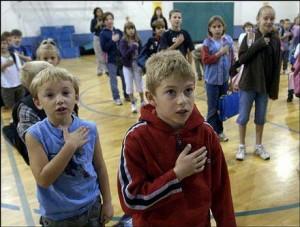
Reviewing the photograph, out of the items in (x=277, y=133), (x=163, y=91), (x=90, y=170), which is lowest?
(x=277, y=133)

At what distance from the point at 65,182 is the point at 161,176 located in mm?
499

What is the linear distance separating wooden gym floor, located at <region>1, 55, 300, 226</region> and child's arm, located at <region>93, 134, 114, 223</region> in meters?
0.42

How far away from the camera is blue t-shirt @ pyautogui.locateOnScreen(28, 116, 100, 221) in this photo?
154 cm

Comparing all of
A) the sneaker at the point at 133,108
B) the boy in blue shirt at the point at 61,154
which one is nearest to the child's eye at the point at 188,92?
the boy in blue shirt at the point at 61,154

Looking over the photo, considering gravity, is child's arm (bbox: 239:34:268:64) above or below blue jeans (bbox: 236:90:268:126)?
above

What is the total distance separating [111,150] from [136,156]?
3.04m

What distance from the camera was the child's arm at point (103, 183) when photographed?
174cm

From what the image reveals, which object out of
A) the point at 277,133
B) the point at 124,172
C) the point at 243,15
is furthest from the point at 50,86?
the point at 243,15

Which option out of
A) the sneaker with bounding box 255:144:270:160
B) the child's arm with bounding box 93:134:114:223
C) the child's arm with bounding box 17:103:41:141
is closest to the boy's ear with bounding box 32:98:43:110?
the child's arm with bounding box 17:103:41:141

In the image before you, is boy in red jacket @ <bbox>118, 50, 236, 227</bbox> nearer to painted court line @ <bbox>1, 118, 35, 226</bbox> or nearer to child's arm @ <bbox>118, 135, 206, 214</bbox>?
child's arm @ <bbox>118, 135, 206, 214</bbox>

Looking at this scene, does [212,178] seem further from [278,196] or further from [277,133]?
[277,133]

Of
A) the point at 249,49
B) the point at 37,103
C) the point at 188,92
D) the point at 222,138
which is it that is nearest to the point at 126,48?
the point at 222,138

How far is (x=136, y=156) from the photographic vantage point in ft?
4.41

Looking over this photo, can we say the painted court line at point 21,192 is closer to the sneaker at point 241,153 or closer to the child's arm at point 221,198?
the child's arm at point 221,198
